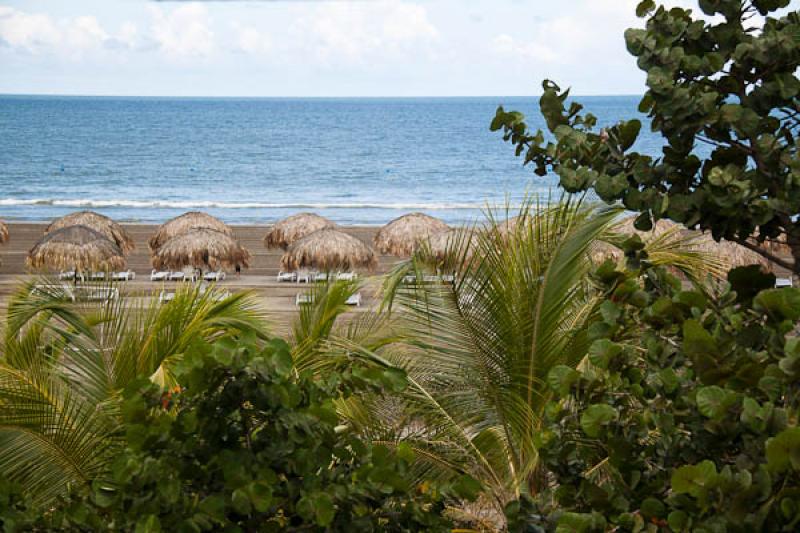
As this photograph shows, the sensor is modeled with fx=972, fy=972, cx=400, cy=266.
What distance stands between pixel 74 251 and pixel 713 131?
16.3 metres

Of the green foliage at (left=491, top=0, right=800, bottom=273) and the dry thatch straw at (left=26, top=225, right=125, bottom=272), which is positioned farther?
the dry thatch straw at (left=26, top=225, right=125, bottom=272)

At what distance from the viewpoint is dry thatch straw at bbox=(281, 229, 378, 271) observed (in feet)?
57.4

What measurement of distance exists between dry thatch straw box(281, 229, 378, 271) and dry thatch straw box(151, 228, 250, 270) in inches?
44.7

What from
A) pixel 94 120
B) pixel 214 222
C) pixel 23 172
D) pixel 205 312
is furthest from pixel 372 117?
pixel 205 312

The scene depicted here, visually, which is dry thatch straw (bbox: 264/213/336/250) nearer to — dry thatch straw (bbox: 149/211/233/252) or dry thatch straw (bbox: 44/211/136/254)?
dry thatch straw (bbox: 149/211/233/252)

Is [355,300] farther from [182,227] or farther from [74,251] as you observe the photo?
[182,227]

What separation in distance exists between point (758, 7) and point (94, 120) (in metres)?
110

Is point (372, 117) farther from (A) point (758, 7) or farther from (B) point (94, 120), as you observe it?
(A) point (758, 7)

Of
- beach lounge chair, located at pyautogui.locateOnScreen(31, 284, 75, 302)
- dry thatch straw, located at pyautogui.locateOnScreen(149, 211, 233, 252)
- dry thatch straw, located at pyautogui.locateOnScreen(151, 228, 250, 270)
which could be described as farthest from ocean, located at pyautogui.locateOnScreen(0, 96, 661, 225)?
beach lounge chair, located at pyautogui.locateOnScreen(31, 284, 75, 302)

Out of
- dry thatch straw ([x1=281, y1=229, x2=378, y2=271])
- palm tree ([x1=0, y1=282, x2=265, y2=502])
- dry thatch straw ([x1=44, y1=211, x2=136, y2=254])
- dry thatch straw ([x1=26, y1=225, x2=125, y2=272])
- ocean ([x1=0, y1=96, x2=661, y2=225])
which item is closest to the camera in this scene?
palm tree ([x1=0, y1=282, x2=265, y2=502])

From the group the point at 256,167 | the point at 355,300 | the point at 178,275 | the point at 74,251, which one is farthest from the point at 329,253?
the point at 256,167

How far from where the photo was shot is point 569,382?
A: 2369mm

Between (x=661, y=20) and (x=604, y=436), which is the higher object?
(x=661, y=20)

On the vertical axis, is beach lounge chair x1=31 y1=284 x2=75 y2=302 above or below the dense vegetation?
below
